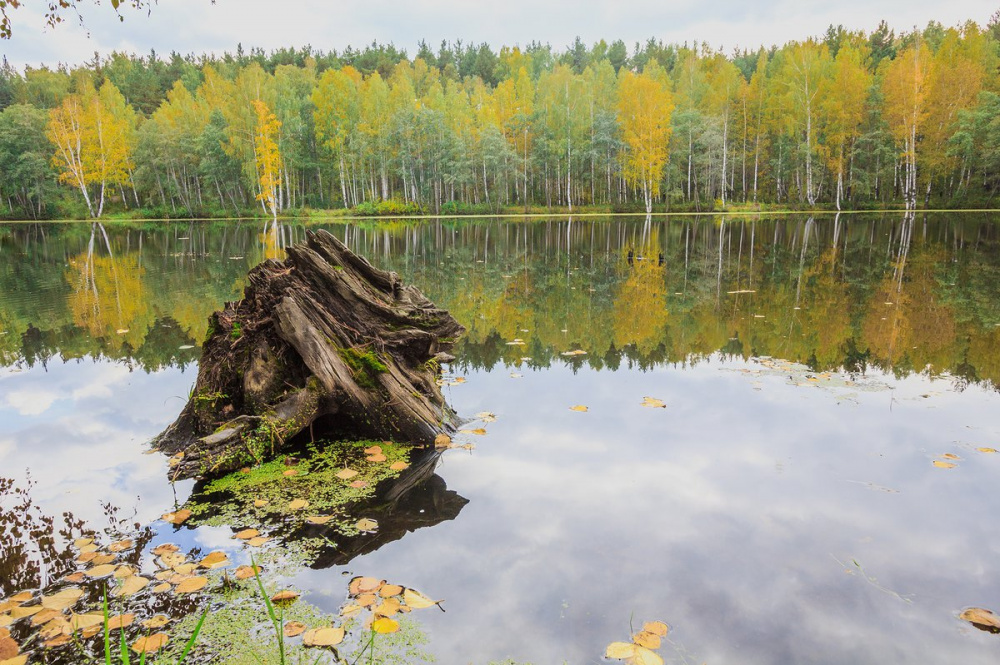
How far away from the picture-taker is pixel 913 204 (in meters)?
46.6

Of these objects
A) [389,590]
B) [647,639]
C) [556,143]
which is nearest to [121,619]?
[389,590]

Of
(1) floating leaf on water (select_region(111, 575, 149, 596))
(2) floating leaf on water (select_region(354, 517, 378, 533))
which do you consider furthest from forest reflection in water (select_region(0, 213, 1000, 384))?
(1) floating leaf on water (select_region(111, 575, 149, 596))

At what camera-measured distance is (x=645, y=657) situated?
256 centimetres

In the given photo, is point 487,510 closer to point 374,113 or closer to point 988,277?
point 988,277

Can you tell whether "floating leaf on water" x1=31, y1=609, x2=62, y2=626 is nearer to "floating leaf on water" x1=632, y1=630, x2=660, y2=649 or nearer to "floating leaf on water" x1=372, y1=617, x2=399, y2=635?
"floating leaf on water" x1=372, y1=617, x2=399, y2=635

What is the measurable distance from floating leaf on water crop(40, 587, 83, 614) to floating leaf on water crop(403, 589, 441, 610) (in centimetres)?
158

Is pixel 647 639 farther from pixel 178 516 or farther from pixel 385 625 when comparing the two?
pixel 178 516

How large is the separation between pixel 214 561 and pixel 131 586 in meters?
0.39

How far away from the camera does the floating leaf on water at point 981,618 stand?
2783 millimetres

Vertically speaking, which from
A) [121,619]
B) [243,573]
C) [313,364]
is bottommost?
[243,573]

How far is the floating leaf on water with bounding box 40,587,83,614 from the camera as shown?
2857mm

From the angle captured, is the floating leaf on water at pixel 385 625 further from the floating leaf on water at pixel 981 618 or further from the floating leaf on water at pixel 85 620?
the floating leaf on water at pixel 981 618

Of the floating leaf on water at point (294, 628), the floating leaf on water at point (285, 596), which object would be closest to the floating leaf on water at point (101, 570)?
the floating leaf on water at point (285, 596)

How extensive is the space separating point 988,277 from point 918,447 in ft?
37.8
